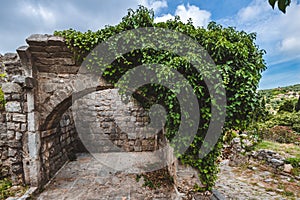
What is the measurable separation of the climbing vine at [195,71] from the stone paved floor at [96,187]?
45.2 inches

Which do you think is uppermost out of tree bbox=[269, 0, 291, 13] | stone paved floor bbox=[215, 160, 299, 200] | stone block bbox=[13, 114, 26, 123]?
tree bbox=[269, 0, 291, 13]

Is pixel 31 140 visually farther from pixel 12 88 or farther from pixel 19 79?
pixel 19 79

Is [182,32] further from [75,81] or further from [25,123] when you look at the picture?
[25,123]

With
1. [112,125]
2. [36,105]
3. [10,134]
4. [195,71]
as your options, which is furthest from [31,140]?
[195,71]

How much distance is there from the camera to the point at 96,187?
129 inches

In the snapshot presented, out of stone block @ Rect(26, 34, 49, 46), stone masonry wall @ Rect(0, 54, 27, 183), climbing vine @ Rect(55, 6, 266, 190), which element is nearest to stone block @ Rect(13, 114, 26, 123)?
stone masonry wall @ Rect(0, 54, 27, 183)

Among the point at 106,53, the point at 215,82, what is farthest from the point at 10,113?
the point at 215,82

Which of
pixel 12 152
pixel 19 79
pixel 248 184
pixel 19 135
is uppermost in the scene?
pixel 19 79

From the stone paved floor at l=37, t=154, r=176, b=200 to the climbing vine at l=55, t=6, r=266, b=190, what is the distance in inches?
45.2

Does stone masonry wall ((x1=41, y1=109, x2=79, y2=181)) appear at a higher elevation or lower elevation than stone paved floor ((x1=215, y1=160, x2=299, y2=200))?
higher

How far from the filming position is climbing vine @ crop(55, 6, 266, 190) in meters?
2.27

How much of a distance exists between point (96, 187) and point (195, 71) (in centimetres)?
286

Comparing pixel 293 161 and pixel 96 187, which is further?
pixel 293 161

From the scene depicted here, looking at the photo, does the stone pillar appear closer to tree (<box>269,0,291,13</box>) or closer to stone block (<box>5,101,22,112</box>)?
stone block (<box>5,101,22,112</box>)
